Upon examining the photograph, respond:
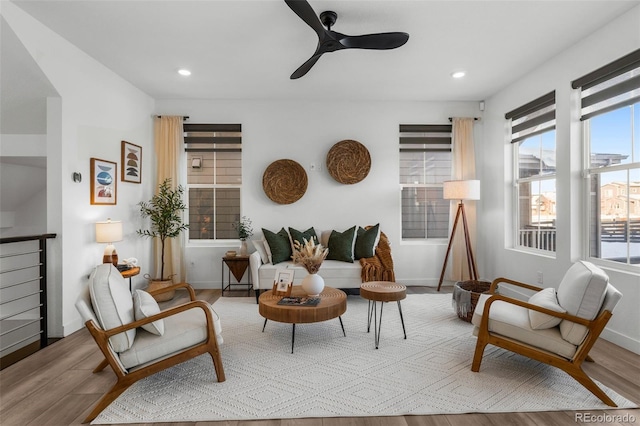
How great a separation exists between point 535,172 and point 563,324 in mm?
2614

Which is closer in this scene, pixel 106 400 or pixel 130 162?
pixel 106 400

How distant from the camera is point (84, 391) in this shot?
221 cm

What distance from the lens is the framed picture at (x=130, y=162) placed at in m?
4.27

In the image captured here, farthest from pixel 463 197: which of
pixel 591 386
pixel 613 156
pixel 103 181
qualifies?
pixel 103 181

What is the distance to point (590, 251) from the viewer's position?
338cm

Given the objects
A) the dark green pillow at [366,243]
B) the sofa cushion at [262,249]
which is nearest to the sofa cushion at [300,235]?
the sofa cushion at [262,249]

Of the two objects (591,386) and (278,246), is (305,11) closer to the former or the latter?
(278,246)

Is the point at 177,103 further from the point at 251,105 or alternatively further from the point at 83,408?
the point at 83,408

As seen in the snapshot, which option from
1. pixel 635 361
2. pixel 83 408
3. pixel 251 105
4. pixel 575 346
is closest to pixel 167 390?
pixel 83 408

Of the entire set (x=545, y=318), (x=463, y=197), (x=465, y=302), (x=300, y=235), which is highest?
(x=463, y=197)

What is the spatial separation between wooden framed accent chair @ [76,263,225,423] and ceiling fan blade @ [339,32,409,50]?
2.34 m

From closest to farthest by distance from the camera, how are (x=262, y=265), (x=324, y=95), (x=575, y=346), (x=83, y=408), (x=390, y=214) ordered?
(x=83, y=408) < (x=575, y=346) < (x=262, y=265) < (x=324, y=95) < (x=390, y=214)

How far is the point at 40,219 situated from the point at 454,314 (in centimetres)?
555

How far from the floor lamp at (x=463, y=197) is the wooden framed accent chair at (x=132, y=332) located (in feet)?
11.8
